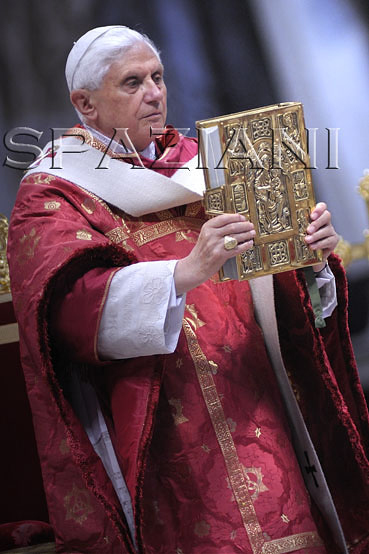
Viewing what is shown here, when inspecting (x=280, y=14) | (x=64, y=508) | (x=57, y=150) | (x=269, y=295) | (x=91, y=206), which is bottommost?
(x=64, y=508)

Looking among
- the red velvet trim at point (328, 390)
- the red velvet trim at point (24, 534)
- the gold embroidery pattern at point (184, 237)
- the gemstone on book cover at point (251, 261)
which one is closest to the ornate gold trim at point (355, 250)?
the red velvet trim at point (328, 390)

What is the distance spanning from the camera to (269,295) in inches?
106

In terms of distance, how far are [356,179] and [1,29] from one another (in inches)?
62.2

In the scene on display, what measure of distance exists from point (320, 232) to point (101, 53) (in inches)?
A: 35.0

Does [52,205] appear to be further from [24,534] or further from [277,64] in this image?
[277,64]

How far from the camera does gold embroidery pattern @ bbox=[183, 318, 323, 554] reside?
246cm

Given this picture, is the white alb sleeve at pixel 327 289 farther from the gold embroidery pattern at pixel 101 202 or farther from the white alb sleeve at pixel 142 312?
the gold embroidery pattern at pixel 101 202

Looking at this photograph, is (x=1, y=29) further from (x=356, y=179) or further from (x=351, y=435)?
(x=351, y=435)

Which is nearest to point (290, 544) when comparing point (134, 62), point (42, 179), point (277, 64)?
point (42, 179)

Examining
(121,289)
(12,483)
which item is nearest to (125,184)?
(121,289)

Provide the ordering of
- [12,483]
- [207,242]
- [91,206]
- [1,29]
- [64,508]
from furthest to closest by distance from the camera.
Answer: [1,29]
[12,483]
[91,206]
[64,508]
[207,242]

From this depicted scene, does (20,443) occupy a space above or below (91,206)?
below

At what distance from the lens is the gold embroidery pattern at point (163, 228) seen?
8.92 feet

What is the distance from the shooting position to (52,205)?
2625mm
